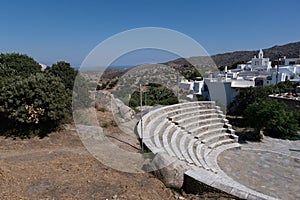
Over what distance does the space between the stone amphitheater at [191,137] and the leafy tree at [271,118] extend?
49.0 inches

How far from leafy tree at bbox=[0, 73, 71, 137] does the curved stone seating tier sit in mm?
2542

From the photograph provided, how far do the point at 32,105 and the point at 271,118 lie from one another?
8880 mm

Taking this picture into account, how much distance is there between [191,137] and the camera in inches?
284

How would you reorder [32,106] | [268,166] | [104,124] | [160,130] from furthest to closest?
1. [104,124]
2. [160,130]
3. [268,166]
4. [32,106]

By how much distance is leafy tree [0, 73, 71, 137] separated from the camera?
5.35 metres

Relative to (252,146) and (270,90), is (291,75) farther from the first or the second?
(252,146)

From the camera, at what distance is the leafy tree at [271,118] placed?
825 cm

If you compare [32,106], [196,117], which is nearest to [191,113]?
[196,117]

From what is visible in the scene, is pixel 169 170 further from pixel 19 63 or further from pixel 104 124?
pixel 19 63

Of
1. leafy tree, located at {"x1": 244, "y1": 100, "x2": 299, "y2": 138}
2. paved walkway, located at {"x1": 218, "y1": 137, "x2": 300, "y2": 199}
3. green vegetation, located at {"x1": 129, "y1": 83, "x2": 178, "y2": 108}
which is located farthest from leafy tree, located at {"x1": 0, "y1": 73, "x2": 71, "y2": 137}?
leafy tree, located at {"x1": 244, "y1": 100, "x2": 299, "y2": 138}

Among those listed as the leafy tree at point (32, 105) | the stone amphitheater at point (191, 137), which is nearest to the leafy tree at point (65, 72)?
the leafy tree at point (32, 105)

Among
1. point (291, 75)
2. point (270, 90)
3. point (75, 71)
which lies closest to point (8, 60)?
point (75, 71)

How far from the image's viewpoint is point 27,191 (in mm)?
3043

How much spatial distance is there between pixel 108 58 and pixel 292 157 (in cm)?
707
